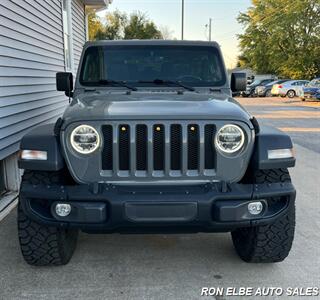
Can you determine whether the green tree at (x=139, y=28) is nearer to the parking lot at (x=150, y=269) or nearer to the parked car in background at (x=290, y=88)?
the parked car in background at (x=290, y=88)

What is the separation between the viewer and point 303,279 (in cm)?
331

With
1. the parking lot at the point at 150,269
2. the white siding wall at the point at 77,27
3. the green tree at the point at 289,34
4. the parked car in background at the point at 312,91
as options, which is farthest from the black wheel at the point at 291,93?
the parking lot at the point at 150,269

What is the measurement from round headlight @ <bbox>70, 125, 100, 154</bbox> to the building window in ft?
23.5

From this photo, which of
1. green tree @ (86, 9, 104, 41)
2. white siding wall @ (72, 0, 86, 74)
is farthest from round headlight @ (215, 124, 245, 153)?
green tree @ (86, 9, 104, 41)

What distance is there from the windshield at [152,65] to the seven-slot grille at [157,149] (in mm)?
1276

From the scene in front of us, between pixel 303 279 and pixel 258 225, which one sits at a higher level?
pixel 258 225

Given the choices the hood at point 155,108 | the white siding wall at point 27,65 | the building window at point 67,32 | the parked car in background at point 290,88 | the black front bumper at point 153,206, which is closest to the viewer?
the black front bumper at point 153,206

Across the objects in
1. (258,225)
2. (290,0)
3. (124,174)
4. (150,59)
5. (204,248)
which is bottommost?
(204,248)

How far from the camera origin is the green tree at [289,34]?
132 feet

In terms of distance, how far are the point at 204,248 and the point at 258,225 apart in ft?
3.22

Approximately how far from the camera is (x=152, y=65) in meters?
4.28

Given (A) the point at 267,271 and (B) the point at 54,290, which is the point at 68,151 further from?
(A) the point at 267,271

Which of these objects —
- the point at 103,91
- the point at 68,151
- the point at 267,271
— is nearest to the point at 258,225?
the point at 267,271

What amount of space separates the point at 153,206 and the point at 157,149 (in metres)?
0.41
